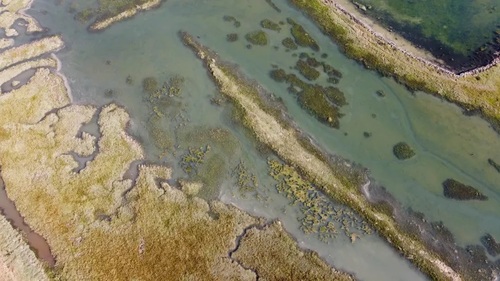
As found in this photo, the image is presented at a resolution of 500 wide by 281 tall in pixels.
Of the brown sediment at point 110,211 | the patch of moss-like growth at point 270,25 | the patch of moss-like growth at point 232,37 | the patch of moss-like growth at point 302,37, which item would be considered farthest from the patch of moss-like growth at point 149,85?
the patch of moss-like growth at point 302,37

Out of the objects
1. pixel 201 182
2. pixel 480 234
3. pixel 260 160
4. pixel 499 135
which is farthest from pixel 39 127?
pixel 499 135

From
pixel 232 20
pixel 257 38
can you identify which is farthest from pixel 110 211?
pixel 232 20

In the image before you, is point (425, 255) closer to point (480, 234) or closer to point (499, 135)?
point (480, 234)

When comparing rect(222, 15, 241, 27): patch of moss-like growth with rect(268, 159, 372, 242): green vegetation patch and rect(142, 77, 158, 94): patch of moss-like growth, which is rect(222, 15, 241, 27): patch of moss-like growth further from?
rect(268, 159, 372, 242): green vegetation patch

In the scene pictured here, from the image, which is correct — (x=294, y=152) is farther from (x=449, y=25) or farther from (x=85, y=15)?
(x=85, y=15)

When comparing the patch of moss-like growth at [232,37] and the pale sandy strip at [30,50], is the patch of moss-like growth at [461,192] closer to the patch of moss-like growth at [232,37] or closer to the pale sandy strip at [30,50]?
the patch of moss-like growth at [232,37]

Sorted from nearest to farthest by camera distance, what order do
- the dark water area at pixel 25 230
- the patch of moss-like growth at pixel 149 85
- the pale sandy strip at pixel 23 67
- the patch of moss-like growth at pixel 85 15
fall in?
1. the dark water area at pixel 25 230
2. the patch of moss-like growth at pixel 149 85
3. the pale sandy strip at pixel 23 67
4. the patch of moss-like growth at pixel 85 15

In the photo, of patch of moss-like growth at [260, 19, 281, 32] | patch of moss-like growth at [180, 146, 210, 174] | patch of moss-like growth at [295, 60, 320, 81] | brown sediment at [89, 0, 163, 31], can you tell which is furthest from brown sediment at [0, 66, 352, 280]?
patch of moss-like growth at [260, 19, 281, 32]
